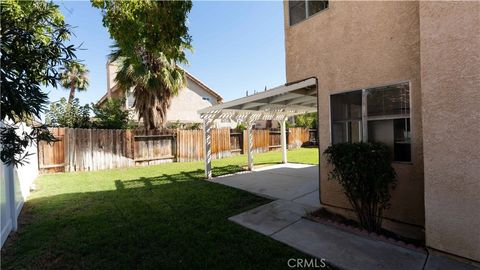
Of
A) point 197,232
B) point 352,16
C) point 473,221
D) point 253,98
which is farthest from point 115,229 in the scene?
point 352,16

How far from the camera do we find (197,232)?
184 inches

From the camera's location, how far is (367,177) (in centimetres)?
422

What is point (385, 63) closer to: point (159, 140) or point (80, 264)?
point (80, 264)

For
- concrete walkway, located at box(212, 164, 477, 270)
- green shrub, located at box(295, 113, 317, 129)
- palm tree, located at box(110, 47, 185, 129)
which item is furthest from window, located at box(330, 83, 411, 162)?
green shrub, located at box(295, 113, 317, 129)

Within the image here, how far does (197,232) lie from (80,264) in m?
1.86

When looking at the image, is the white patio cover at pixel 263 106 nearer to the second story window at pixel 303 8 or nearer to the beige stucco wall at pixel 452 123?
the second story window at pixel 303 8

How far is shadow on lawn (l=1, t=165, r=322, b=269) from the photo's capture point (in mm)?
3707

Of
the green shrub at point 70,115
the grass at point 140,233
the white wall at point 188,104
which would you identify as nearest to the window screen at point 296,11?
the grass at point 140,233

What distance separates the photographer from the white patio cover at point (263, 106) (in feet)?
22.0

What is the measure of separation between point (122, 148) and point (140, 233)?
9980 mm

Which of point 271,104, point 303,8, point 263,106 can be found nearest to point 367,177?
point 303,8

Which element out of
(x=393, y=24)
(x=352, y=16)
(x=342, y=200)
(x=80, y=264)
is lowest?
(x=80, y=264)

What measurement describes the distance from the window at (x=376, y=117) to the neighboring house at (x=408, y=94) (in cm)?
2

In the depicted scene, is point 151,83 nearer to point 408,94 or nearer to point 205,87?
point 205,87
